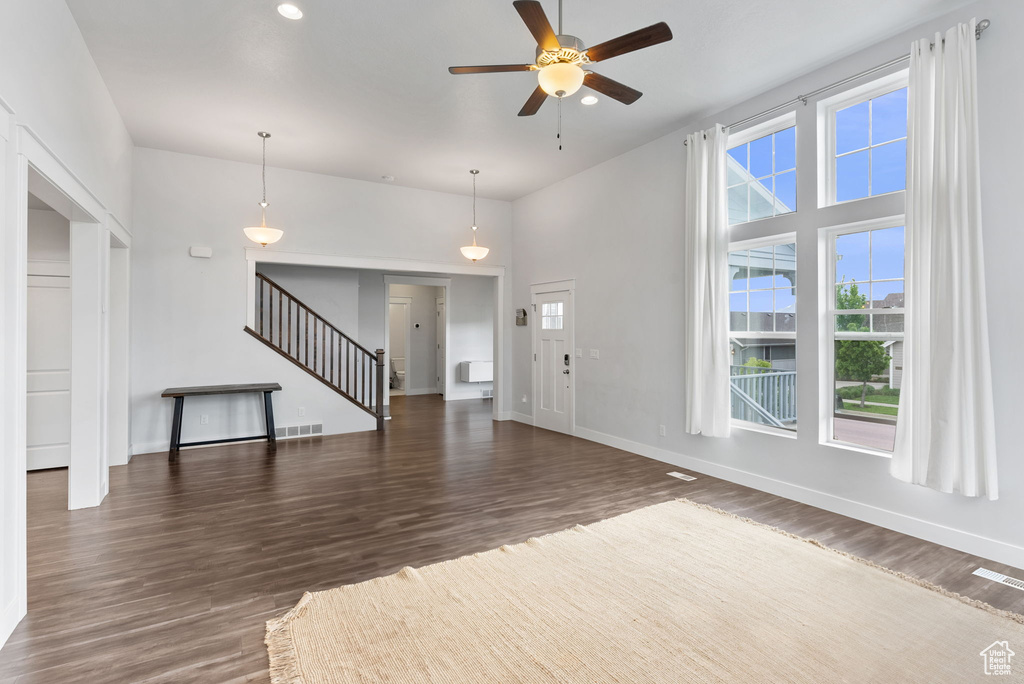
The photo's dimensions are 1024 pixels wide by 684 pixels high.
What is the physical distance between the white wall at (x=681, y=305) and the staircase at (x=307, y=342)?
2.32m

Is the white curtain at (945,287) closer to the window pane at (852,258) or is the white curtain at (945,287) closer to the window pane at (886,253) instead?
the window pane at (886,253)

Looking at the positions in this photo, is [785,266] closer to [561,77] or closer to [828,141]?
[828,141]

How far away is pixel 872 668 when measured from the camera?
6.84ft

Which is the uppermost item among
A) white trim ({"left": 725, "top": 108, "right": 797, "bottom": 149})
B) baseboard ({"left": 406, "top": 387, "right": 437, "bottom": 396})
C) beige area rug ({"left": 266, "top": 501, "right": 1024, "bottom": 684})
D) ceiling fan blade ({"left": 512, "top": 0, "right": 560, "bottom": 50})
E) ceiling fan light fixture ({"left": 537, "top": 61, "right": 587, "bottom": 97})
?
white trim ({"left": 725, "top": 108, "right": 797, "bottom": 149})

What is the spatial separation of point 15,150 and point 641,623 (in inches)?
146

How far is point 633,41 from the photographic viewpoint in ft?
8.63

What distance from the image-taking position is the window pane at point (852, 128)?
3934mm

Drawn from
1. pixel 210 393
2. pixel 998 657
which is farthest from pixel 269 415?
pixel 998 657

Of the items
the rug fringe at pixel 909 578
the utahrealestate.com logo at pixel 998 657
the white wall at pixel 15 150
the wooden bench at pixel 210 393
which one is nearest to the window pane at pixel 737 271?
the rug fringe at pixel 909 578

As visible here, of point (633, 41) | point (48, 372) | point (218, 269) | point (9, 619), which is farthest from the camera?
point (218, 269)

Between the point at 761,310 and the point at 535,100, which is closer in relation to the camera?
the point at 535,100

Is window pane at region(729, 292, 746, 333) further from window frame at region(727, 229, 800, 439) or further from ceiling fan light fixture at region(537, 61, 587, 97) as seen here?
ceiling fan light fixture at region(537, 61, 587, 97)

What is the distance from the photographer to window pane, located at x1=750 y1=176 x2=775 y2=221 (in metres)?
4.62

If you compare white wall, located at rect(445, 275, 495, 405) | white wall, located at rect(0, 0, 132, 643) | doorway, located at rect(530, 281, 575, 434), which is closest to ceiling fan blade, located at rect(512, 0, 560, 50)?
white wall, located at rect(0, 0, 132, 643)
